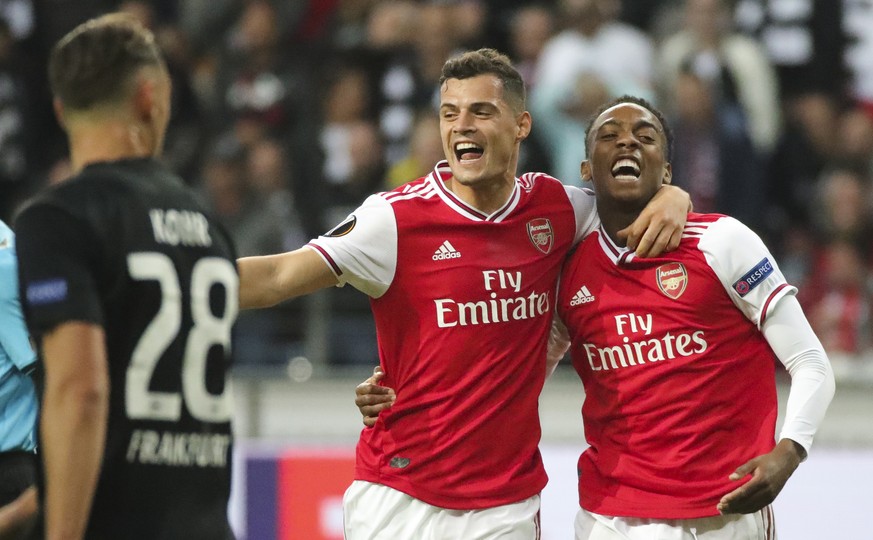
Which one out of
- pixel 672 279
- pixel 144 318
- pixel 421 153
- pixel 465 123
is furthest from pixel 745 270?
pixel 421 153

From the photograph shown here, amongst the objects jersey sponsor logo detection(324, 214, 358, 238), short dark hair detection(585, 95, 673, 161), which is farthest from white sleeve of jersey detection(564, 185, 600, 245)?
jersey sponsor logo detection(324, 214, 358, 238)

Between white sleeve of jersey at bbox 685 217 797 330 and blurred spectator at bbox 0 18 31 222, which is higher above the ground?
blurred spectator at bbox 0 18 31 222

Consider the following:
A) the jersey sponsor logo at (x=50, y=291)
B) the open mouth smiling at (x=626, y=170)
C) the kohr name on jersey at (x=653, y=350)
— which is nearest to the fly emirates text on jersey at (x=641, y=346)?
the kohr name on jersey at (x=653, y=350)

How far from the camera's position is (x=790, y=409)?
426 cm

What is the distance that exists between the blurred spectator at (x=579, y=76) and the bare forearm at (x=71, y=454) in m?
6.14

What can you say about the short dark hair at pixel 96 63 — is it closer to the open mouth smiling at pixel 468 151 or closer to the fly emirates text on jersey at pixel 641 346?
the open mouth smiling at pixel 468 151

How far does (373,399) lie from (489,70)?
1.20m

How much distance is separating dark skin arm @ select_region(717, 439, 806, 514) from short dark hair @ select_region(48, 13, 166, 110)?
2.19 metres

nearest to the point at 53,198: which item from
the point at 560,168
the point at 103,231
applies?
the point at 103,231

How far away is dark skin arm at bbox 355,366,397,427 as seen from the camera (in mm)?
4465

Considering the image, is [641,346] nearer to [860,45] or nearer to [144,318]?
[144,318]

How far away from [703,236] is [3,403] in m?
2.29

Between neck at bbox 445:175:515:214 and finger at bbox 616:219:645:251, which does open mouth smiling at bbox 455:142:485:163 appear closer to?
neck at bbox 445:175:515:214

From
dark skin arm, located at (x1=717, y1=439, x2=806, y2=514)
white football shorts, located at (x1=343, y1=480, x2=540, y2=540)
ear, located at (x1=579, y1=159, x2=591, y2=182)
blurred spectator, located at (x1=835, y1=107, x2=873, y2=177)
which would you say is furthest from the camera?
blurred spectator, located at (x1=835, y1=107, x2=873, y2=177)
